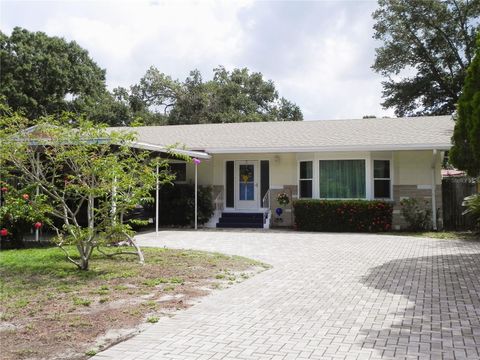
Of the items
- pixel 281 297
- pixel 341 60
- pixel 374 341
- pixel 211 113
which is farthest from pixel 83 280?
pixel 211 113

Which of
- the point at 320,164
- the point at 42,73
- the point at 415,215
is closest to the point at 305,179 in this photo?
the point at 320,164

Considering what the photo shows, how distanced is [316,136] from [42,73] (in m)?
26.5

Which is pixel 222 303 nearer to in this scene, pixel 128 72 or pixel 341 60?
pixel 341 60

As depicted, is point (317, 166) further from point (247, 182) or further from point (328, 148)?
point (247, 182)

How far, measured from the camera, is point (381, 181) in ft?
56.3

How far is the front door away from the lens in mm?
19031

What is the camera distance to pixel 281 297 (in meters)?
6.62

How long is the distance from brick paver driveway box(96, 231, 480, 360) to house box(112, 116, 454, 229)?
638 cm

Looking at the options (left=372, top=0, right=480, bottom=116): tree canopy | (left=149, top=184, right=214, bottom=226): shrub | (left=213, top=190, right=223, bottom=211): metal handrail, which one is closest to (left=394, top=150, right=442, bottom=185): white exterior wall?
(left=213, top=190, right=223, bottom=211): metal handrail

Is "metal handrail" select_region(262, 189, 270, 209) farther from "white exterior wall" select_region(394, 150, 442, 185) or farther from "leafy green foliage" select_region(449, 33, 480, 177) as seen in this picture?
"leafy green foliage" select_region(449, 33, 480, 177)

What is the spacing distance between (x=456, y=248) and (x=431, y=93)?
948 inches

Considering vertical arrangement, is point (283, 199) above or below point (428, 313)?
above

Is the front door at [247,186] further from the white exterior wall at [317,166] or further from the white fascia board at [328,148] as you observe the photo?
the white fascia board at [328,148]

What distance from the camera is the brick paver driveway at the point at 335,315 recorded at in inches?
174
